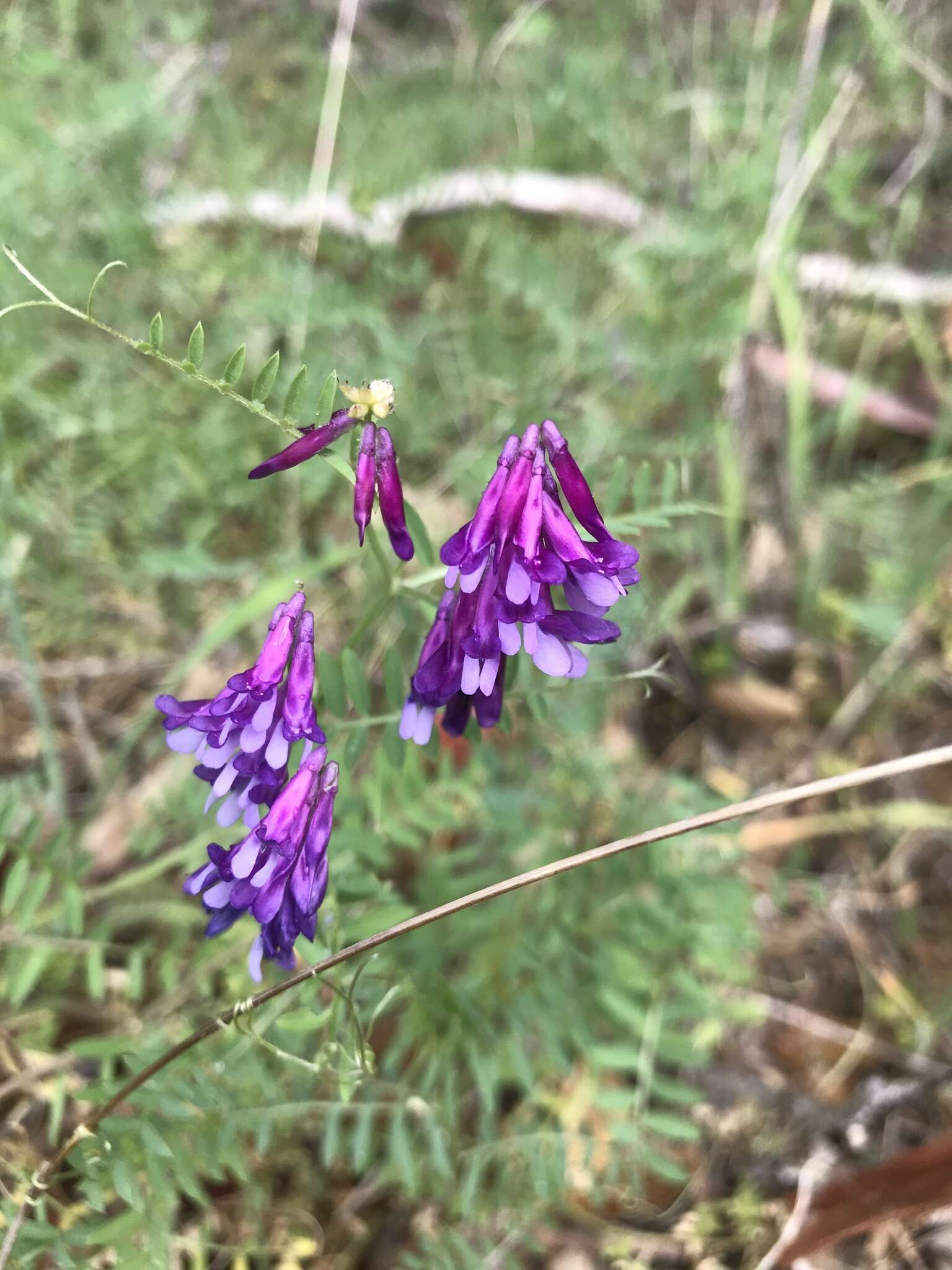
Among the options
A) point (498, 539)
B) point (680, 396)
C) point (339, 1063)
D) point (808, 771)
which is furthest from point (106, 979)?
point (680, 396)

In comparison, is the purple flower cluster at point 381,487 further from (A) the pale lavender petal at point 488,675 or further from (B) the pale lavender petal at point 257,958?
(B) the pale lavender petal at point 257,958

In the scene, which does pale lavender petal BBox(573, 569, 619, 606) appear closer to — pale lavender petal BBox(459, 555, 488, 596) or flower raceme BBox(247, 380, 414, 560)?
pale lavender petal BBox(459, 555, 488, 596)

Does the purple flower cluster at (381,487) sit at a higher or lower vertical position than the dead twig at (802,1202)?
higher

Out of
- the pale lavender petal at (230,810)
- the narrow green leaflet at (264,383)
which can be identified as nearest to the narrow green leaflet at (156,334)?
the narrow green leaflet at (264,383)

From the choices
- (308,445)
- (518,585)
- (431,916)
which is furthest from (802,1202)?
(308,445)

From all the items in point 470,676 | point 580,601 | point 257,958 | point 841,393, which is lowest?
point 257,958

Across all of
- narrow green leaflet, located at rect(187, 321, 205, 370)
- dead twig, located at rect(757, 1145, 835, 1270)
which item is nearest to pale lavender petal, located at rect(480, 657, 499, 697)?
narrow green leaflet, located at rect(187, 321, 205, 370)

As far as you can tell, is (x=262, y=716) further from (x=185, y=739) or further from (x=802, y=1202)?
(x=802, y=1202)
